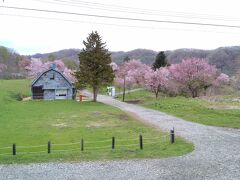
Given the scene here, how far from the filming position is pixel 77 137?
2766 centimetres

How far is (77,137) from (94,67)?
33.5 meters

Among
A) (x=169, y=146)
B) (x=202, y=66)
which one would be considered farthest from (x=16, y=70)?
(x=169, y=146)

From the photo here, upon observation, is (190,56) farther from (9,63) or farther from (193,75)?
(9,63)

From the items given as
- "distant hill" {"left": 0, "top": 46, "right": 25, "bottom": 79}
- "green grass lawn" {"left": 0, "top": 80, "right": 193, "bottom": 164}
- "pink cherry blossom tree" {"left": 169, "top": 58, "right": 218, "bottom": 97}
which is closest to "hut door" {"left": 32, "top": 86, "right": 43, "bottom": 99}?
"green grass lawn" {"left": 0, "top": 80, "right": 193, "bottom": 164}

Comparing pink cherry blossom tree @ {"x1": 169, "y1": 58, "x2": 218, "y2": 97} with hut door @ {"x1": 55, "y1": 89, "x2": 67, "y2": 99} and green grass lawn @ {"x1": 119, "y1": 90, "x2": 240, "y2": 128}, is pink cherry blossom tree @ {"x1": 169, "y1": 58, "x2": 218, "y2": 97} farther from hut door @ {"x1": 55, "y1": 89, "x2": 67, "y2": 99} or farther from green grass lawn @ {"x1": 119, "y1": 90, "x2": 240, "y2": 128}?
hut door @ {"x1": 55, "y1": 89, "x2": 67, "y2": 99}

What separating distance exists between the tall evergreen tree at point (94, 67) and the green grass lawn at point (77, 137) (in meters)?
17.8

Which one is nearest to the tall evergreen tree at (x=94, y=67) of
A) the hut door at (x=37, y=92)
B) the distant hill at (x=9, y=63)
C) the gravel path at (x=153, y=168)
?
the hut door at (x=37, y=92)

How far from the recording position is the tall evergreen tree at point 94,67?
196ft

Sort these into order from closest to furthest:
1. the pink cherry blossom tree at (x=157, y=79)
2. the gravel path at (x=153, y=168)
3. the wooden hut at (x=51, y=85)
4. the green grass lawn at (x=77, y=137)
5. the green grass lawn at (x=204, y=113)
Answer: the gravel path at (x=153, y=168) < the green grass lawn at (x=77, y=137) < the green grass lawn at (x=204, y=113) < the wooden hut at (x=51, y=85) < the pink cherry blossom tree at (x=157, y=79)

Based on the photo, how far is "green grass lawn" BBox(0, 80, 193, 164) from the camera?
826 inches

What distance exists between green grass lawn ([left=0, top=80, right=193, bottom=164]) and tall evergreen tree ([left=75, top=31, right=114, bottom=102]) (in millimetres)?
17841

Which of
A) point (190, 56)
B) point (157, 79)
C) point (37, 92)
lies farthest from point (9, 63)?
point (157, 79)

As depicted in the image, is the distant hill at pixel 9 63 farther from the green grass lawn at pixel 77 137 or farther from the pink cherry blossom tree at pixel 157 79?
the green grass lawn at pixel 77 137

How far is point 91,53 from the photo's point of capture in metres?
60.6
